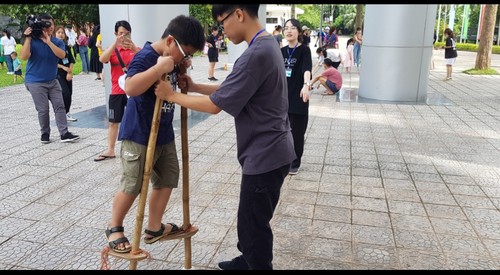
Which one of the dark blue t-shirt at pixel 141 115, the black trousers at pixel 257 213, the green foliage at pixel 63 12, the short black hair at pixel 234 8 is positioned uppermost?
the green foliage at pixel 63 12

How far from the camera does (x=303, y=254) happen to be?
3248mm

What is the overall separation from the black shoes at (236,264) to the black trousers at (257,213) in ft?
0.79

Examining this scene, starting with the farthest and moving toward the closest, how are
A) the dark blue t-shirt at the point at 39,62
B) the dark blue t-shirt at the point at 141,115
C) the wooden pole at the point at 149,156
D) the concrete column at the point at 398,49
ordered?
the concrete column at the point at 398,49
the dark blue t-shirt at the point at 39,62
the dark blue t-shirt at the point at 141,115
the wooden pole at the point at 149,156

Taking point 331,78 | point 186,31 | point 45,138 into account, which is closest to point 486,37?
point 331,78

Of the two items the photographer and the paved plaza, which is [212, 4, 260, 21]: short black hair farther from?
the photographer

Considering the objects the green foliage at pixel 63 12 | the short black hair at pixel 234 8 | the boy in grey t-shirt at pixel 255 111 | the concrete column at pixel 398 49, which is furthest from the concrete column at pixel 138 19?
the green foliage at pixel 63 12

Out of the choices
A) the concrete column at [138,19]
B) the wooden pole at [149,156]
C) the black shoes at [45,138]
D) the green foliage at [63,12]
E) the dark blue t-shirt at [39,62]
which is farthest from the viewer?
the green foliage at [63,12]

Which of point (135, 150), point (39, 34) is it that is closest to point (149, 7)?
point (39, 34)

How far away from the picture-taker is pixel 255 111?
7.82 ft

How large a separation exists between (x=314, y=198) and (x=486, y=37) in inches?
585

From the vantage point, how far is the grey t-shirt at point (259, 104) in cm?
227

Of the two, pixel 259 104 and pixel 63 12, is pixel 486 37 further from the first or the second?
pixel 63 12

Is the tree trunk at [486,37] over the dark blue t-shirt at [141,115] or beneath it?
over

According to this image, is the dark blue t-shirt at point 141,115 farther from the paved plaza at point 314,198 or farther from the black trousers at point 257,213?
the paved plaza at point 314,198
